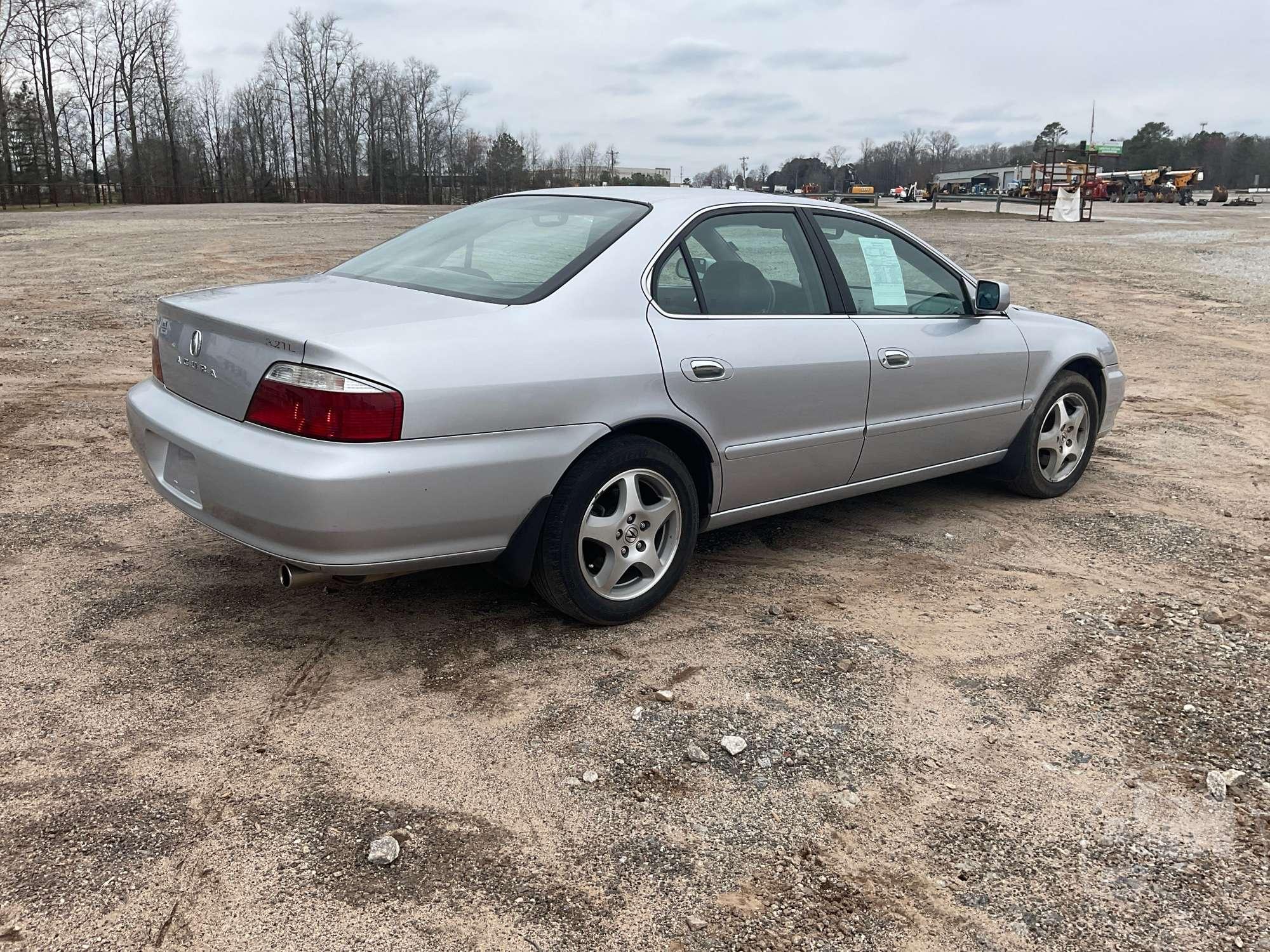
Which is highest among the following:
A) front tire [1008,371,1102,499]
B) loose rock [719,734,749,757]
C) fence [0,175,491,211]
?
fence [0,175,491,211]

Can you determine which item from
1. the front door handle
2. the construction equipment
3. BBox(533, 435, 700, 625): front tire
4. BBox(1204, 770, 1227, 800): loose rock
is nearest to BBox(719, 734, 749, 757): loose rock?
BBox(533, 435, 700, 625): front tire

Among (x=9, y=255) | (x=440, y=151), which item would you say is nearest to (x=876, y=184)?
(x=440, y=151)

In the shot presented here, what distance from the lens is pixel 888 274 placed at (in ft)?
15.2

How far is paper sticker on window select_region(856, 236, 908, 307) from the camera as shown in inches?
179

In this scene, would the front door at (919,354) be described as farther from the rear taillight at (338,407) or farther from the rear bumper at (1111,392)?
the rear taillight at (338,407)

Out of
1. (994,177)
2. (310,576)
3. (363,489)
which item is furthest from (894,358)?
(994,177)

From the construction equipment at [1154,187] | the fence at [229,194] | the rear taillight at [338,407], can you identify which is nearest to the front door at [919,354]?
the rear taillight at [338,407]

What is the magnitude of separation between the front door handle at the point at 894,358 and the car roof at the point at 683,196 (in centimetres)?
72

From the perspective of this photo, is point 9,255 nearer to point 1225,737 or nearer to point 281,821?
point 281,821

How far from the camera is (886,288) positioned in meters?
4.59

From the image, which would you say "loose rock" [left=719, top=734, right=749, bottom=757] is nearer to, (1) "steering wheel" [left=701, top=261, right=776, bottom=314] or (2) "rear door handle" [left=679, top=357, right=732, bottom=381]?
(2) "rear door handle" [left=679, top=357, right=732, bottom=381]

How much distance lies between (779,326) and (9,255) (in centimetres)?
1823

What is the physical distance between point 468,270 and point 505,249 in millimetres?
185

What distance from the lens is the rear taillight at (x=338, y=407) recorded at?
2912 mm
